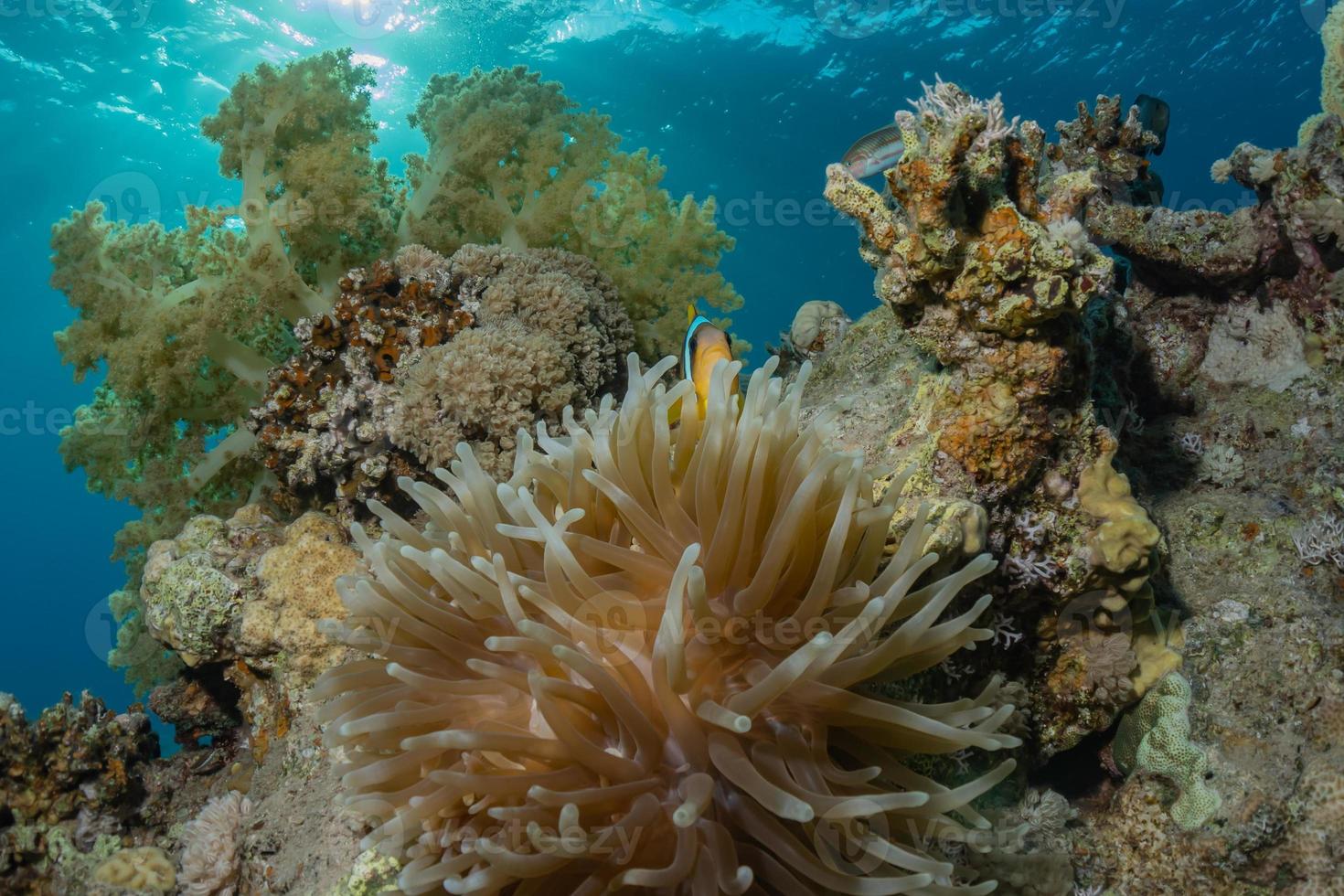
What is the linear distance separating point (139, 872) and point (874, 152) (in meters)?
6.52

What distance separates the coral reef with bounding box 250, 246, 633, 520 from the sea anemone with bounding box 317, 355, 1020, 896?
130 cm

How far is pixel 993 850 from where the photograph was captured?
7.39 feet

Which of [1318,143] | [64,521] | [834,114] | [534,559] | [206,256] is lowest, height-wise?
[534,559]

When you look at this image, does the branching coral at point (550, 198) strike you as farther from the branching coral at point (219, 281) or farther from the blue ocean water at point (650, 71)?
the blue ocean water at point (650, 71)

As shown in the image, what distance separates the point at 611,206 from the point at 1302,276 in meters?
4.53

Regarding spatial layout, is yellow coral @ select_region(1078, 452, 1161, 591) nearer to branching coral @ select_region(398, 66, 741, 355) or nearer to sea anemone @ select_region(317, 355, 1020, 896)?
sea anemone @ select_region(317, 355, 1020, 896)

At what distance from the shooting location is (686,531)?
2.04 m

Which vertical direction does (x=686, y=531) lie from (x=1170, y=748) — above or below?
above

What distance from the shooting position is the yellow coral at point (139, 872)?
3.06m

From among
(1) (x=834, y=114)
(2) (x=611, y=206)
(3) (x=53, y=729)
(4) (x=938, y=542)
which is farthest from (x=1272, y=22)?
(3) (x=53, y=729)

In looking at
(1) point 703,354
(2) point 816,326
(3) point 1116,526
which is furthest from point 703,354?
(2) point 816,326

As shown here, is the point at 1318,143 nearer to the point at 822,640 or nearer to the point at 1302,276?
the point at 1302,276

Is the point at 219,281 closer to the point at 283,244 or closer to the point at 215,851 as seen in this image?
the point at 283,244

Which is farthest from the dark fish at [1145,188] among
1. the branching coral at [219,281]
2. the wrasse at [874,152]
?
the branching coral at [219,281]
